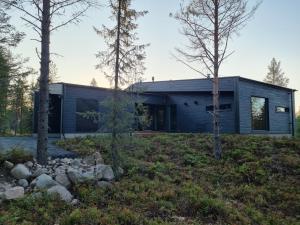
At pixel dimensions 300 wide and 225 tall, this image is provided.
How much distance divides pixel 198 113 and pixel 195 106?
0.53m

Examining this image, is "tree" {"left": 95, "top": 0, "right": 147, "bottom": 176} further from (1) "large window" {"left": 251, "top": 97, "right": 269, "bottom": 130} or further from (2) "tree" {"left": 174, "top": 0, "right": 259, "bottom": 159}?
(1) "large window" {"left": 251, "top": 97, "right": 269, "bottom": 130}

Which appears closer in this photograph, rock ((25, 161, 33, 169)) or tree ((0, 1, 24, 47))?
rock ((25, 161, 33, 169))

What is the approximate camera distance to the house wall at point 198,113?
19.3 meters

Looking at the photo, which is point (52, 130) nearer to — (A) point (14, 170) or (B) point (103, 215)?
(A) point (14, 170)

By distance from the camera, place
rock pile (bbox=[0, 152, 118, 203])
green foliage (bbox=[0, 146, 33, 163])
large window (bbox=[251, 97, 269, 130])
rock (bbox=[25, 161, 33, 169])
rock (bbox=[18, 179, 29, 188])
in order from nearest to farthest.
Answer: rock pile (bbox=[0, 152, 118, 203]), rock (bbox=[18, 179, 29, 188]), green foliage (bbox=[0, 146, 33, 163]), rock (bbox=[25, 161, 33, 169]), large window (bbox=[251, 97, 269, 130])

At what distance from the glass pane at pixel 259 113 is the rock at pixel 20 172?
1566 cm

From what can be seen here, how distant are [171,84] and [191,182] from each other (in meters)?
15.2

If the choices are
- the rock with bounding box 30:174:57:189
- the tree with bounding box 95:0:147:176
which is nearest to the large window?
the tree with bounding box 95:0:147:176

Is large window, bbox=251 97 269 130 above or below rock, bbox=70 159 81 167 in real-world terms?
above

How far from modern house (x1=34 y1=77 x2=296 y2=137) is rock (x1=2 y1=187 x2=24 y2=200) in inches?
370

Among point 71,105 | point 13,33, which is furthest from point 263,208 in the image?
point 13,33

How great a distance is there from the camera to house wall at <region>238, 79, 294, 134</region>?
62.5 feet

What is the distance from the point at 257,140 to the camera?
1416 centimetres

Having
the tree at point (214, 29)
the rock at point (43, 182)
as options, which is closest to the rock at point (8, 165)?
the rock at point (43, 182)
